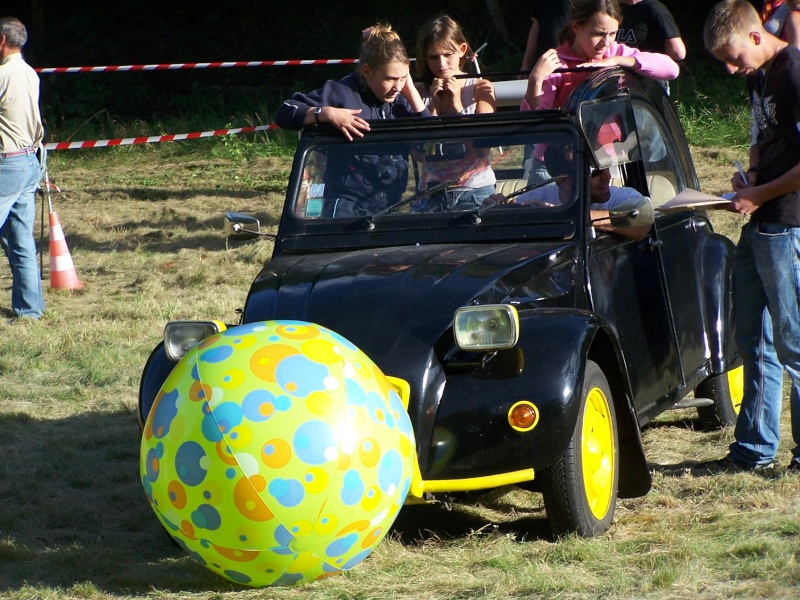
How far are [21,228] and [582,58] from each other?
5.08 meters

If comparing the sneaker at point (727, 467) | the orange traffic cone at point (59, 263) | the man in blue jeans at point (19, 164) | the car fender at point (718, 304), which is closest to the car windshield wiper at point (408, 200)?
the car fender at point (718, 304)

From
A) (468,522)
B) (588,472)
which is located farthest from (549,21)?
(588,472)

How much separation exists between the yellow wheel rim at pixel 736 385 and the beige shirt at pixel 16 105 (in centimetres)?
535

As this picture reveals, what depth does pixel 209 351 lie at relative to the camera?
138 inches

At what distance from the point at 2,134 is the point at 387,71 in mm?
4254

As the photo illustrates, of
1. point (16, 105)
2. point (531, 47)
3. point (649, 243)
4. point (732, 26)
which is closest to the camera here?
point (732, 26)

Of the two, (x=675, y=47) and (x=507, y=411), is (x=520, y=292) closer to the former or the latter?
(x=507, y=411)

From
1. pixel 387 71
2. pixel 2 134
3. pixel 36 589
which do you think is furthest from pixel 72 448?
pixel 2 134

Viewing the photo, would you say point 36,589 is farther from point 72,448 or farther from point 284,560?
point 72,448

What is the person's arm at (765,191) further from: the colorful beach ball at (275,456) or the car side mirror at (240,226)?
the car side mirror at (240,226)

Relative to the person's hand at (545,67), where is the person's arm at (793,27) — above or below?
above

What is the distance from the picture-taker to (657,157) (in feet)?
18.7

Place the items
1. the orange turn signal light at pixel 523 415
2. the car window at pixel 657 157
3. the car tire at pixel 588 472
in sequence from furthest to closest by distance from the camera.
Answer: the car window at pixel 657 157
the car tire at pixel 588 472
the orange turn signal light at pixel 523 415

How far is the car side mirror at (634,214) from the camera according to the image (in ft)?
14.7
